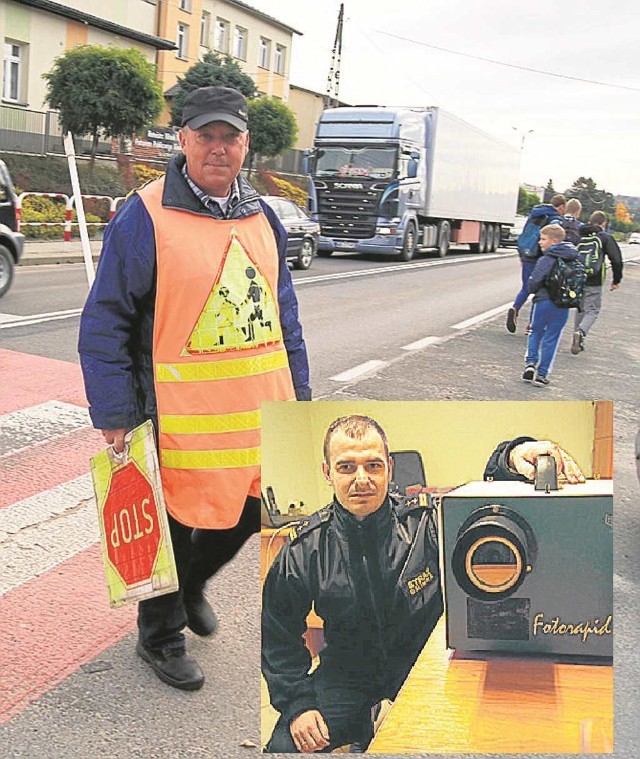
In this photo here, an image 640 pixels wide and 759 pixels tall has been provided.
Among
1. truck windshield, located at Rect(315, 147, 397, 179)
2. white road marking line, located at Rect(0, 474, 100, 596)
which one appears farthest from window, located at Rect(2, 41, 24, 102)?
white road marking line, located at Rect(0, 474, 100, 596)

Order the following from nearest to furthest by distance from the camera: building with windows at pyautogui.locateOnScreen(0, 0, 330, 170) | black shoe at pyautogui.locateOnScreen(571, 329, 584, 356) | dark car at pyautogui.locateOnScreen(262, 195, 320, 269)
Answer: black shoe at pyautogui.locateOnScreen(571, 329, 584, 356) < dark car at pyautogui.locateOnScreen(262, 195, 320, 269) < building with windows at pyautogui.locateOnScreen(0, 0, 330, 170)

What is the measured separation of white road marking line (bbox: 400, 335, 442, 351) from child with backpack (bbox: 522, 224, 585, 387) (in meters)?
1.82

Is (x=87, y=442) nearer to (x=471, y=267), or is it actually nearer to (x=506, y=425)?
(x=506, y=425)

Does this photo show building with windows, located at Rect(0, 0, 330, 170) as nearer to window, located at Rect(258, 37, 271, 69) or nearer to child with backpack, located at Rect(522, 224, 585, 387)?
window, located at Rect(258, 37, 271, 69)

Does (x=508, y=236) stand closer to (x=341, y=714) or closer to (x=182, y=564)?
(x=182, y=564)

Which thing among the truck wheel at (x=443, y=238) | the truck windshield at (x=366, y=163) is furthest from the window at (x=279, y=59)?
the truck windshield at (x=366, y=163)

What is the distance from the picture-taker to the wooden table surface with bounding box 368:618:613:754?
8.48 ft

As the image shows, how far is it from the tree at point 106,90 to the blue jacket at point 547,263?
59.4 ft

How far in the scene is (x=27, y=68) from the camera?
3266 centimetres

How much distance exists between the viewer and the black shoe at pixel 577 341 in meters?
11.9

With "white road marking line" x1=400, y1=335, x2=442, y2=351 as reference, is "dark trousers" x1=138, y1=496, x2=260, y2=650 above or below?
above

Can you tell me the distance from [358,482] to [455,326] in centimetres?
1157

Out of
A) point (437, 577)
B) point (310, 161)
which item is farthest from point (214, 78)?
point (437, 577)

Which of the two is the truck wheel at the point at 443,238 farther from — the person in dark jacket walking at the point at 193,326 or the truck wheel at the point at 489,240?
the person in dark jacket walking at the point at 193,326
